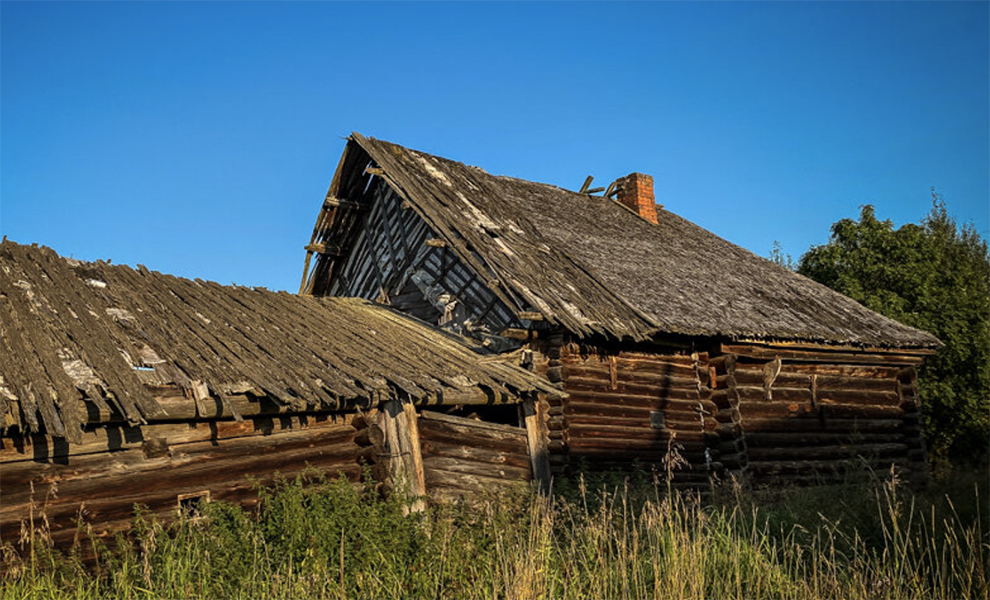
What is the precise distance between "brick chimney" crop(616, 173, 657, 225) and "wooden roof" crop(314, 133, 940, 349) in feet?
2.13

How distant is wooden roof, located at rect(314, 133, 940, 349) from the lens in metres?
13.3

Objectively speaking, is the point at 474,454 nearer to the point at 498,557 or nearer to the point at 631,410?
the point at 631,410

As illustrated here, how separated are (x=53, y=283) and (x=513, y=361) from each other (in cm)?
601

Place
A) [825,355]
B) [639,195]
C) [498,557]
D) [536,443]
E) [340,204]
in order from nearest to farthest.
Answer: [498,557]
[536,443]
[825,355]
[340,204]
[639,195]

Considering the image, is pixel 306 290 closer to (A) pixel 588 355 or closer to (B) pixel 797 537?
(A) pixel 588 355

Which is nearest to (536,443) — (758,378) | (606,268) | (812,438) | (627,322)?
(627,322)

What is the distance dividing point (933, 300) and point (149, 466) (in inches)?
859

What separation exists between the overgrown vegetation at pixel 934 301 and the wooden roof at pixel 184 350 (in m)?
15.8

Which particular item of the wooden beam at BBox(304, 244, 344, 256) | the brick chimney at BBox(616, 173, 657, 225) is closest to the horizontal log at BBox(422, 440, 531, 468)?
the wooden beam at BBox(304, 244, 344, 256)

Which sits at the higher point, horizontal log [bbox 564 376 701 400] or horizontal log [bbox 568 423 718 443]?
horizontal log [bbox 564 376 701 400]

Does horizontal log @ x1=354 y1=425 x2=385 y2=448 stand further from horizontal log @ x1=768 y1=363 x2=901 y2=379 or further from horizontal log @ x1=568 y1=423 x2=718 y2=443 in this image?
horizontal log @ x1=768 y1=363 x2=901 y2=379

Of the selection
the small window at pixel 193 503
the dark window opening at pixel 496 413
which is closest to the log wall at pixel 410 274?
the dark window opening at pixel 496 413

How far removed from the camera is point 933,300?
2420 centimetres

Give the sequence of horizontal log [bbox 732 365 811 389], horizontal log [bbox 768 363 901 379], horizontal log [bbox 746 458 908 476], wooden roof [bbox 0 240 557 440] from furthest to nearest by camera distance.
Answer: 1. horizontal log [bbox 768 363 901 379]
2. horizontal log [bbox 746 458 908 476]
3. horizontal log [bbox 732 365 811 389]
4. wooden roof [bbox 0 240 557 440]
